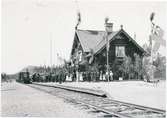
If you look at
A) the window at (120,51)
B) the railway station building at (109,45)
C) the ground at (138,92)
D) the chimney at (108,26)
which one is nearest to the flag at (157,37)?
the railway station building at (109,45)

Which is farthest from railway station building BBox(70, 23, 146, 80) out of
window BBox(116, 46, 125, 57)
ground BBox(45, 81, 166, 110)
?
ground BBox(45, 81, 166, 110)

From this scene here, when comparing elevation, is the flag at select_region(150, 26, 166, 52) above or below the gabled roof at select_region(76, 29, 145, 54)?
below

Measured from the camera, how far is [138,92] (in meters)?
10.8

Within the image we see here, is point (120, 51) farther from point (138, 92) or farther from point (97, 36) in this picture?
point (138, 92)

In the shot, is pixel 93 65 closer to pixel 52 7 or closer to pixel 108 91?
pixel 108 91

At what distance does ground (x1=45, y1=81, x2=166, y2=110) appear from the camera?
351 inches

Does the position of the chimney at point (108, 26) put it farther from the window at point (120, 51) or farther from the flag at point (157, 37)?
the window at point (120, 51)

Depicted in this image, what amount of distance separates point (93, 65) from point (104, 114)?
7736mm

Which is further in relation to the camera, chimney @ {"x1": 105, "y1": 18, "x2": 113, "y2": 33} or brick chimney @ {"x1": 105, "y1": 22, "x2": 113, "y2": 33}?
brick chimney @ {"x1": 105, "y1": 22, "x2": 113, "y2": 33}

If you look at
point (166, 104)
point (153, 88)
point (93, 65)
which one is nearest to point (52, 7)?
point (153, 88)

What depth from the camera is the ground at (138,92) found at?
8.92 metres

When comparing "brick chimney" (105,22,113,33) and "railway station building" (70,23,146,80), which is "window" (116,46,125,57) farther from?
"brick chimney" (105,22,113,33)

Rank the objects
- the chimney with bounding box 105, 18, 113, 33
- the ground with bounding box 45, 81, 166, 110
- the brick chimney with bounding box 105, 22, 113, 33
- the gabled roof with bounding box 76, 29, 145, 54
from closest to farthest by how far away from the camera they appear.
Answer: the ground with bounding box 45, 81, 166, 110 → the chimney with bounding box 105, 18, 113, 33 → the brick chimney with bounding box 105, 22, 113, 33 → the gabled roof with bounding box 76, 29, 145, 54

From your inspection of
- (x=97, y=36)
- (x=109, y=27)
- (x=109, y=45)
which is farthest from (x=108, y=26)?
(x=109, y=45)
